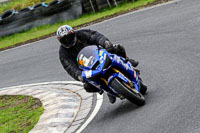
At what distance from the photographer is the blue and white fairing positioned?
7.57 m

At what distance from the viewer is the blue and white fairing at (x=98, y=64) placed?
24.8 ft

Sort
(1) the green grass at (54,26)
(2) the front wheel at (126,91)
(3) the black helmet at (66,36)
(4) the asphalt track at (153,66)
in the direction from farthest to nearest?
1. (1) the green grass at (54,26)
2. (3) the black helmet at (66,36)
3. (2) the front wheel at (126,91)
4. (4) the asphalt track at (153,66)

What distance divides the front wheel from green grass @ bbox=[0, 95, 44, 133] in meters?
2.10

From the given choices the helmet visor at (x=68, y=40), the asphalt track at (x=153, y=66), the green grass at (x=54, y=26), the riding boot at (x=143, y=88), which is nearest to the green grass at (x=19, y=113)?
the asphalt track at (x=153, y=66)

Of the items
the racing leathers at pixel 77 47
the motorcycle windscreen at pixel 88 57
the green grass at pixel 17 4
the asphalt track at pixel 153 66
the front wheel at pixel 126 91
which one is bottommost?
the green grass at pixel 17 4

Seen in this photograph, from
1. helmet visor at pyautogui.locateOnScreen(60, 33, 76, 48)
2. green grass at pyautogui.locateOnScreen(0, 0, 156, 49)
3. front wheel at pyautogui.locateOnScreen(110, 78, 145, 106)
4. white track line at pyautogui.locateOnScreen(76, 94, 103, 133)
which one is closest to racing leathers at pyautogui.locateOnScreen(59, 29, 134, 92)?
helmet visor at pyautogui.locateOnScreen(60, 33, 76, 48)

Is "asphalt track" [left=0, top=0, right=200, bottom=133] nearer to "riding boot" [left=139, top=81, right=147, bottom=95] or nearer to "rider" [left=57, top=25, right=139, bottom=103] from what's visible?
"riding boot" [left=139, top=81, right=147, bottom=95]

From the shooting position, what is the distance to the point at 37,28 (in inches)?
899

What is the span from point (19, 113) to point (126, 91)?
347 cm

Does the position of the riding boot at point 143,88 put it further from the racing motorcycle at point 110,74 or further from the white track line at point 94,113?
the white track line at point 94,113

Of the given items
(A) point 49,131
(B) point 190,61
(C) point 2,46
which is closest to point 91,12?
(C) point 2,46

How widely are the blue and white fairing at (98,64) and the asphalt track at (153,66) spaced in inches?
27.2

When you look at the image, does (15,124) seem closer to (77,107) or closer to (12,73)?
(77,107)

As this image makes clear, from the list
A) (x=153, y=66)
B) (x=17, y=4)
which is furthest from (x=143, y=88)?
(x=17, y=4)
